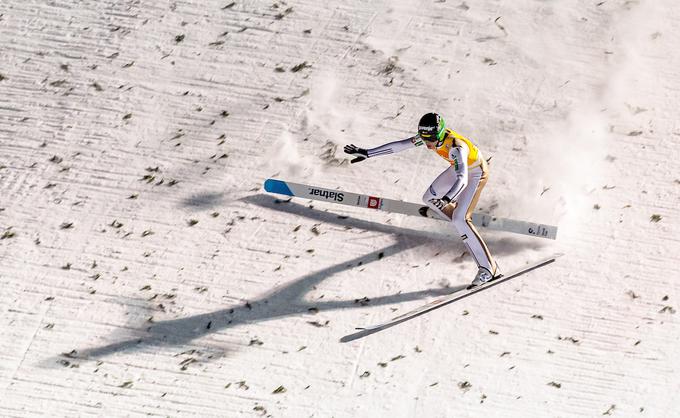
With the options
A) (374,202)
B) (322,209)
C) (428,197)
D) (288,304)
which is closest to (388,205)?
(374,202)

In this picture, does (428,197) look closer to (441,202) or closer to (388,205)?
(441,202)

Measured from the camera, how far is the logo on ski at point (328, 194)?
43.9 feet

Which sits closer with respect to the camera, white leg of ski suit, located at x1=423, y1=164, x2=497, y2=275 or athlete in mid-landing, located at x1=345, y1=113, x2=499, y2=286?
athlete in mid-landing, located at x1=345, y1=113, x2=499, y2=286

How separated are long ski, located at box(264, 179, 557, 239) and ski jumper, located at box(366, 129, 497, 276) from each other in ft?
1.45

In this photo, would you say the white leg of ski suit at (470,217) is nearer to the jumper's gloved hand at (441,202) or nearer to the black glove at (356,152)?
the jumper's gloved hand at (441,202)

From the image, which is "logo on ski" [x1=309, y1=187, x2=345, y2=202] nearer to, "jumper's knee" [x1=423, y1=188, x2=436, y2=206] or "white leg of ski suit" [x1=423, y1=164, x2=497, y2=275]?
"jumper's knee" [x1=423, y1=188, x2=436, y2=206]

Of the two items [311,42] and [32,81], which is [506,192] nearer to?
[311,42]

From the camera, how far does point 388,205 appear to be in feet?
43.7

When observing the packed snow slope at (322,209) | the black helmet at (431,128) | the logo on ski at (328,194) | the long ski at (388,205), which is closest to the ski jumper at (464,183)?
the black helmet at (431,128)

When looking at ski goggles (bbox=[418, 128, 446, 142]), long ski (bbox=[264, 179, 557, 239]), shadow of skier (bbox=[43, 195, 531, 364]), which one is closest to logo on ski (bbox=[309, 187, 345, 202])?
long ski (bbox=[264, 179, 557, 239])

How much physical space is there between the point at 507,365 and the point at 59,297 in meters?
5.54

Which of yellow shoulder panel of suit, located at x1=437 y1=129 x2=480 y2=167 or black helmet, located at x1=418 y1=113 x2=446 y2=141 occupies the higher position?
black helmet, located at x1=418 y1=113 x2=446 y2=141

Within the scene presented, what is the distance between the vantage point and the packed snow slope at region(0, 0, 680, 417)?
12094mm

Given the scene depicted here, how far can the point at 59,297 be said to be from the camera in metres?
12.7
